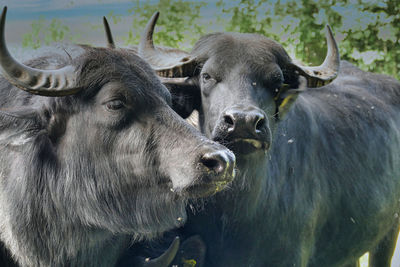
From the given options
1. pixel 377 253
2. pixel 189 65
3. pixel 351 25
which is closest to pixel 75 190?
pixel 189 65

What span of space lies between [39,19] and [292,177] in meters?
2.27

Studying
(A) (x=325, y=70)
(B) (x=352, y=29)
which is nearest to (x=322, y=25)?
(B) (x=352, y=29)

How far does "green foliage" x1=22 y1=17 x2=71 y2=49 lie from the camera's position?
4.34 metres

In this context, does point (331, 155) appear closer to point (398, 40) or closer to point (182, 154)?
point (182, 154)

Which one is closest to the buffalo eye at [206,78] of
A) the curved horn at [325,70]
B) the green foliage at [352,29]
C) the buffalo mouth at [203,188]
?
the curved horn at [325,70]

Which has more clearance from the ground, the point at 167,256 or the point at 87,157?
the point at 87,157

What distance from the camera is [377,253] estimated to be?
6883mm

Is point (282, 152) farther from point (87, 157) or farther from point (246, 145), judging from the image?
point (87, 157)

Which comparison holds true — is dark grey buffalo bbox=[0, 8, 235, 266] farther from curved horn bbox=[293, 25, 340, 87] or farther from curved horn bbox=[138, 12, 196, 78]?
curved horn bbox=[293, 25, 340, 87]

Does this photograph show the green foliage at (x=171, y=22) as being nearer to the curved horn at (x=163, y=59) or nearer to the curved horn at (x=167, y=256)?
the curved horn at (x=163, y=59)

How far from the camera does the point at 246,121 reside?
393cm

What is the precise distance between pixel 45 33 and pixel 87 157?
133cm

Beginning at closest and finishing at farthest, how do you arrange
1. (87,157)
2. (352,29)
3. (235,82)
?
1. (87,157)
2. (235,82)
3. (352,29)

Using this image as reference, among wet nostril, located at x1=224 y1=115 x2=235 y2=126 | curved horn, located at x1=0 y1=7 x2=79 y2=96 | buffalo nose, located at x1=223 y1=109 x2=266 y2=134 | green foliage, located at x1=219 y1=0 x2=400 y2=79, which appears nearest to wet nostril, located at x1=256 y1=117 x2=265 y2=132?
buffalo nose, located at x1=223 y1=109 x2=266 y2=134
